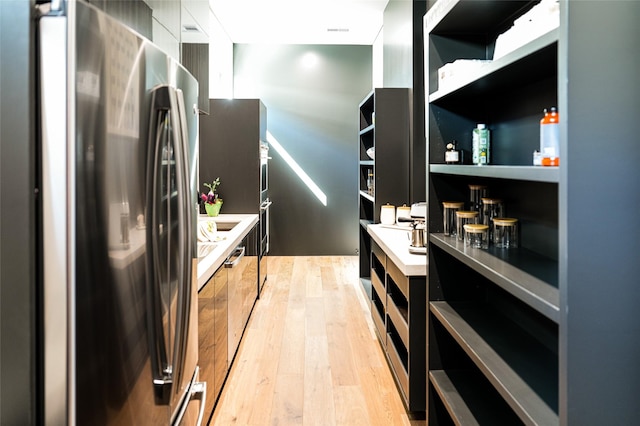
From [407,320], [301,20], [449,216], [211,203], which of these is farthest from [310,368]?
[301,20]

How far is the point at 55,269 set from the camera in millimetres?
851

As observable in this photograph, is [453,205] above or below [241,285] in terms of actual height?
above

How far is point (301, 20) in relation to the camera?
5.45 metres

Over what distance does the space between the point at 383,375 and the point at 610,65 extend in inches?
93.9

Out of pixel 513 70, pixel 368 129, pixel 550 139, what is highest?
pixel 368 129

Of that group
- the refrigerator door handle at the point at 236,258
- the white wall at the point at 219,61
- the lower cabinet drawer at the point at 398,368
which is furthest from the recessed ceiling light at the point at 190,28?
the lower cabinet drawer at the point at 398,368

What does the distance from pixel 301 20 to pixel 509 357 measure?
486 centimetres

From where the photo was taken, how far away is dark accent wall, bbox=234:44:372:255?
6527 millimetres

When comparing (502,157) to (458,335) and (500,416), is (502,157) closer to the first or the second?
(458,335)

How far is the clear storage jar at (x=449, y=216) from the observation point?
1964 mm

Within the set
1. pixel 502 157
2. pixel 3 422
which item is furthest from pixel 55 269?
pixel 502 157

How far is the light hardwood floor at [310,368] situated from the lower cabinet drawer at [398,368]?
116 millimetres

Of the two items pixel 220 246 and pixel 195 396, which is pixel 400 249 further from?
pixel 195 396

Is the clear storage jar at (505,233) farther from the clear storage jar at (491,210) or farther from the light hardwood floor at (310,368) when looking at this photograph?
the light hardwood floor at (310,368)
